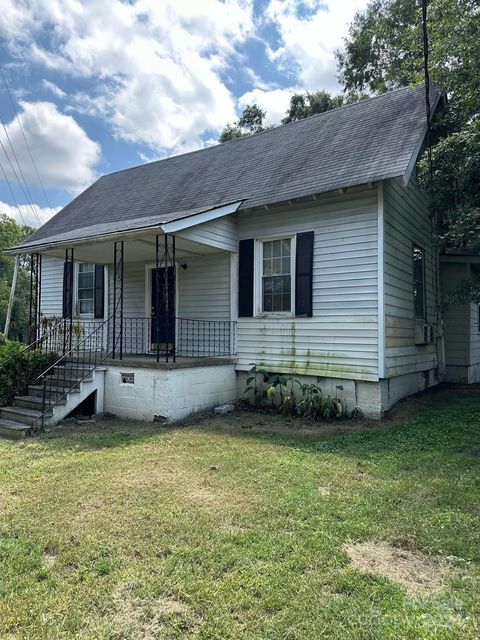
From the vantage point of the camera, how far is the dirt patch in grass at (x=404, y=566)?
2.57m

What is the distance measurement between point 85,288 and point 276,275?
19.9ft

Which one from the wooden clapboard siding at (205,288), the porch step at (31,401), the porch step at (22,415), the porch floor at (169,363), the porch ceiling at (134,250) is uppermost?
the porch ceiling at (134,250)

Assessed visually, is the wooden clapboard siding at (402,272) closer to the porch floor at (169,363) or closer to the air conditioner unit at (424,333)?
the air conditioner unit at (424,333)

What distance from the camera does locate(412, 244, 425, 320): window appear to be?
926cm

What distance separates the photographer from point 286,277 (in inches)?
328

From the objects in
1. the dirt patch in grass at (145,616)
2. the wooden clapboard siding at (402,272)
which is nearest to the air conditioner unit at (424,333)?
the wooden clapboard siding at (402,272)

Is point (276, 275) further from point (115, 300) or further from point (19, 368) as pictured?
point (19, 368)

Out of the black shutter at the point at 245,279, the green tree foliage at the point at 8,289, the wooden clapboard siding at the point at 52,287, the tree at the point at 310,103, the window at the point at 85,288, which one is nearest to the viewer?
the black shutter at the point at 245,279

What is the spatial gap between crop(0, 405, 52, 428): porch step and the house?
0.11ft

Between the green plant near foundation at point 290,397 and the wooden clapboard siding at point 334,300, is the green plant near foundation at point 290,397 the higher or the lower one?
the lower one

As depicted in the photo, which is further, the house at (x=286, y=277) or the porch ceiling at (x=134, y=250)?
the porch ceiling at (x=134, y=250)

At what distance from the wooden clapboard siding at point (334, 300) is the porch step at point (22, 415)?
4.02 m

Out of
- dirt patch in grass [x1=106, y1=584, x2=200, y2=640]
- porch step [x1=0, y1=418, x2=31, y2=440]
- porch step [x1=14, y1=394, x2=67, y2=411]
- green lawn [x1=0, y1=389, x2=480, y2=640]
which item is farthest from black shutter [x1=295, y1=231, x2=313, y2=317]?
dirt patch in grass [x1=106, y1=584, x2=200, y2=640]

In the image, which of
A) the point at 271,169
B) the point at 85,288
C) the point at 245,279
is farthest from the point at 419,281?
the point at 85,288
